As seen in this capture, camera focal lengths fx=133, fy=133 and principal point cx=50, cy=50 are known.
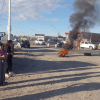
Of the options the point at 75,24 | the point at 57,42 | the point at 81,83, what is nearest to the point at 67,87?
the point at 81,83

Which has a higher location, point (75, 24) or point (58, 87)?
Result: point (75, 24)

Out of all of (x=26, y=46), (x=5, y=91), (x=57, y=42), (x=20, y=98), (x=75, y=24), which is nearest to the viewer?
(x=20, y=98)

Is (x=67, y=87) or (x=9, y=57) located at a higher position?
(x=9, y=57)

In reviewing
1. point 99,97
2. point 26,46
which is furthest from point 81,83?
point 26,46

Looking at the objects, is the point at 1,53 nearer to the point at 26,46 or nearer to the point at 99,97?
the point at 99,97

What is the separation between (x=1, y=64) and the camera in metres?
4.92

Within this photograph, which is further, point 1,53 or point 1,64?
point 1,53

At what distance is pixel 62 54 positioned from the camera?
44.4 feet

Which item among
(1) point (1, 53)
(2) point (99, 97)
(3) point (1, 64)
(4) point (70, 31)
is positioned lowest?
(2) point (99, 97)

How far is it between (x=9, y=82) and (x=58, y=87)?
79.6 inches

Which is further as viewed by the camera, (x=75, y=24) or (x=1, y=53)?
(x=75, y=24)

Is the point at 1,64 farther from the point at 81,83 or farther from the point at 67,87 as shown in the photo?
the point at 81,83

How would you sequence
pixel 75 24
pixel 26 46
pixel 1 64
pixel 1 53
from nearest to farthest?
pixel 1 64 → pixel 1 53 → pixel 75 24 → pixel 26 46

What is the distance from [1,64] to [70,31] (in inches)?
360
